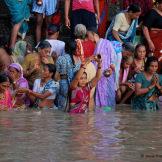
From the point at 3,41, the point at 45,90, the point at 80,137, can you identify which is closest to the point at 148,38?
the point at 3,41

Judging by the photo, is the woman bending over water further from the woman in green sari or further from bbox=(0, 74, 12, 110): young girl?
the woman in green sari

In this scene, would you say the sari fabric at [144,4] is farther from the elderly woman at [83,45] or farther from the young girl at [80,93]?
the young girl at [80,93]

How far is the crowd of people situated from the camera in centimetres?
1043

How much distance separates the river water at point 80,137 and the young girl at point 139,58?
2098 mm

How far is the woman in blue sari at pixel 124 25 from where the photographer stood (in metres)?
12.4

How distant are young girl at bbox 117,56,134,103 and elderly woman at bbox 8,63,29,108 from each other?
5.54ft

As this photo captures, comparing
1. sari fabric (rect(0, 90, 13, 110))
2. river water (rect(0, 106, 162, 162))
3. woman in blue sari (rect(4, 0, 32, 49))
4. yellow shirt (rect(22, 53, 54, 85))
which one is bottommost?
river water (rect(0, 106, 162, 162))

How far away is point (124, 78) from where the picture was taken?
465 inches

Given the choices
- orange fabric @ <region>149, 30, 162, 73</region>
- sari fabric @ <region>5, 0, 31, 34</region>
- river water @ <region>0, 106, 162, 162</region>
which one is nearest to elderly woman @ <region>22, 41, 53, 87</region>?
sari fabric @ <region>5, 0, 31, 34</region>

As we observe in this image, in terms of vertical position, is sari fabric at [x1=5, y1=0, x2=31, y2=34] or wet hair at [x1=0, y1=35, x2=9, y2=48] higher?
sari fabric at [x1=5, y1=0, x2=31, y2=34]

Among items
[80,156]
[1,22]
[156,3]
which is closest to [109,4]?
[156,3]

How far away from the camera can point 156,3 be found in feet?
43.5

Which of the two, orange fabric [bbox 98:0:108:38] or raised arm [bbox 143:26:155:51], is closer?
raised arm [bbox 143:26:155:51]

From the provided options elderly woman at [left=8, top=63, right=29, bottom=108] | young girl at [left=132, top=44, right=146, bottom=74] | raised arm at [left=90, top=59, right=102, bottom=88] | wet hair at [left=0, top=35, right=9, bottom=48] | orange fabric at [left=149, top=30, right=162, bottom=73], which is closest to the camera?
raised arm at [left=90, top=59, right=102, bottom=88]
